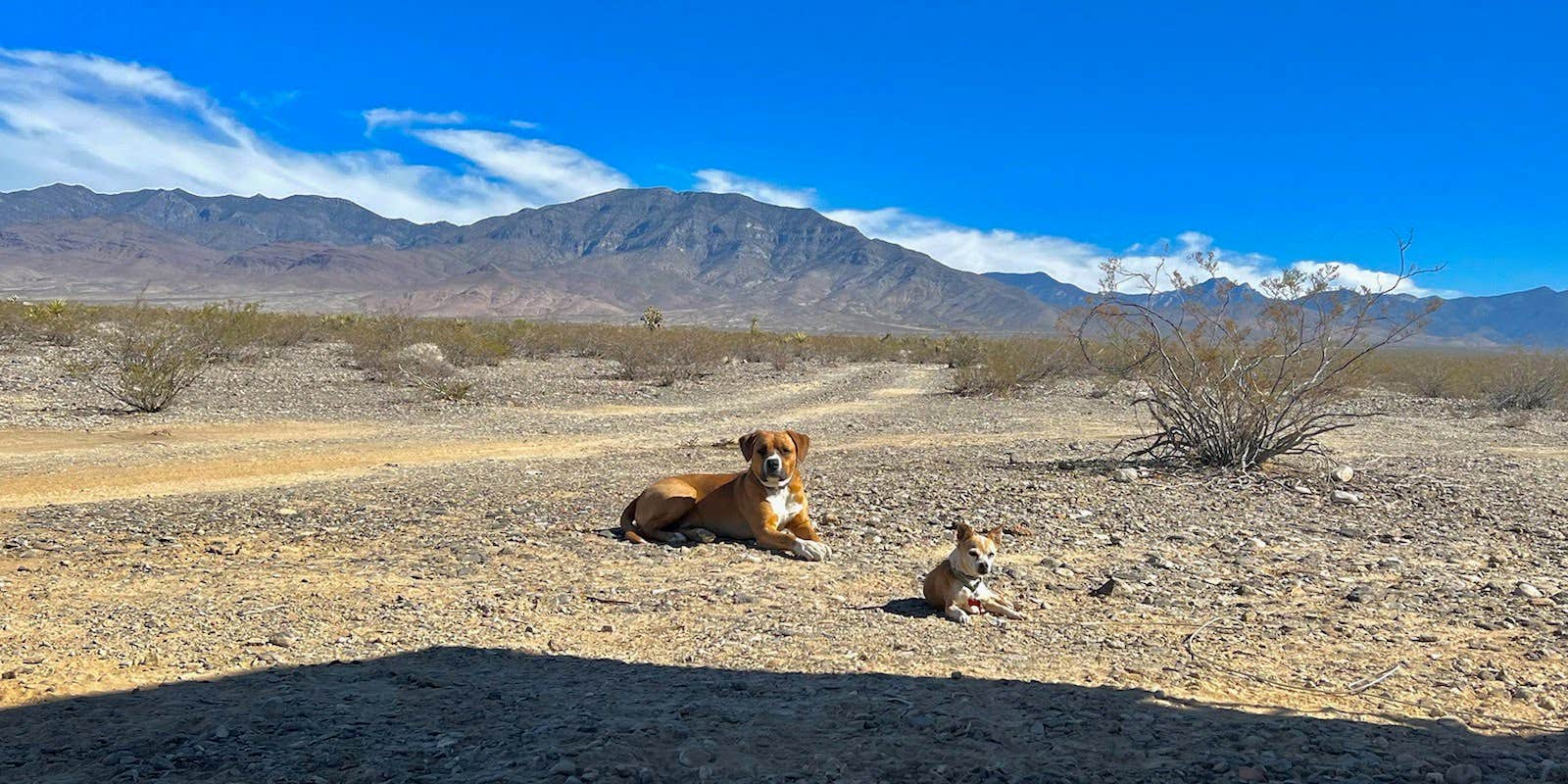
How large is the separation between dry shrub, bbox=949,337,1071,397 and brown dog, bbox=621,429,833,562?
1996cm

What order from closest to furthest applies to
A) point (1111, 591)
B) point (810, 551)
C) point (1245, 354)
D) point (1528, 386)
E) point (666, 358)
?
point (1111, 591), point (810, 551), point (1245, 354), point (1528, 386), point (666, 358)

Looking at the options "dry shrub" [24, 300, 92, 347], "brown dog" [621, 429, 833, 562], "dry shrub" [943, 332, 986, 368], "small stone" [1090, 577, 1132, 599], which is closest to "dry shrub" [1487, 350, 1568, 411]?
"dry shrub" [943, 332, 986, 368]

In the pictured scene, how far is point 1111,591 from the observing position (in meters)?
6.89

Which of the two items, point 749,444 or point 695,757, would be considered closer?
point 695,757

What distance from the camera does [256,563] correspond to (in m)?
7.43

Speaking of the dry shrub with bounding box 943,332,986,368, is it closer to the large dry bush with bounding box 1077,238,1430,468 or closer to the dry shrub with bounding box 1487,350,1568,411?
the dry shrub with bounding box 1487,350,1568,411

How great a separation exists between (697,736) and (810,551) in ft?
12.4

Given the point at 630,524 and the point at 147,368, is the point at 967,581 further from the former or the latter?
the point at 147,368

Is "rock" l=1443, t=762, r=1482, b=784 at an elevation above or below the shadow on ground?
above

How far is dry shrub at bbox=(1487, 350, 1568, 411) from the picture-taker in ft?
85.4

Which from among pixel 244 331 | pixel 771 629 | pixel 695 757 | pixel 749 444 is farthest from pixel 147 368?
pixel 695 757

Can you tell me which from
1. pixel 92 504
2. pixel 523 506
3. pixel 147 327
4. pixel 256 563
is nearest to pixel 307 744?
pixel 256 563

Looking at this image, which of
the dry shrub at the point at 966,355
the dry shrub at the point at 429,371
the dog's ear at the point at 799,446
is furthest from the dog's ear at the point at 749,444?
the dry shrub at the point at 966,355

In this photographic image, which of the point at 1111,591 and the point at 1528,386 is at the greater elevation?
the point at 1528,386
